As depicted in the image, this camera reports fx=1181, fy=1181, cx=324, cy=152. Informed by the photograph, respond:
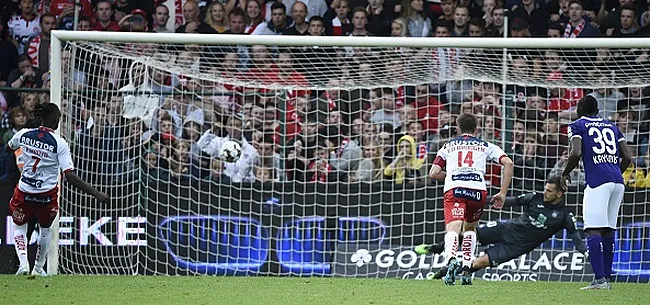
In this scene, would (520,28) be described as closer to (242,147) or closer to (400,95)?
(400,95)

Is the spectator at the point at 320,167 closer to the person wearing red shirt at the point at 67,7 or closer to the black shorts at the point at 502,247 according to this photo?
the black shorts at the point at 502,247

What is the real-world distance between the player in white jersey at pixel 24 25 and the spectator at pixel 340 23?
4.62 metres

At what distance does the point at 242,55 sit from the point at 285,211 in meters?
2.63

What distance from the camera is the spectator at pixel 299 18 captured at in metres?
17.3

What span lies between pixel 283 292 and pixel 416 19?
797 centimetres

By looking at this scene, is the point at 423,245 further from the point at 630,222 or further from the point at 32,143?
the point at 32,143

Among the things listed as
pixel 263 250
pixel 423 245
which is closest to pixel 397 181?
pixel 423 245

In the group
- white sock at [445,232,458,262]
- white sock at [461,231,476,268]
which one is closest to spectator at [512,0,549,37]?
white sock at [461,231,476,268]

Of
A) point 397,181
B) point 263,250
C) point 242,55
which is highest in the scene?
point 242,55

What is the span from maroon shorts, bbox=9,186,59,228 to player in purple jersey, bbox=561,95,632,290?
5419 millimetres

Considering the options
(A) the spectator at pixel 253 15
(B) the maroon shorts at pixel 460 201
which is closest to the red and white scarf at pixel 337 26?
(A) the spectator at pixel 253 15

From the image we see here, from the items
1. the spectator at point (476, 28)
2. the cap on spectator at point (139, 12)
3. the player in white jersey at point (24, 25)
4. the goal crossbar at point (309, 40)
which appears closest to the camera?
the goal crossbar at point (309, 40)

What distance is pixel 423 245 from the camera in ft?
49.0

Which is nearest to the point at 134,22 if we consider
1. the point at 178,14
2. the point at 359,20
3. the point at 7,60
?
the point at 178,14
